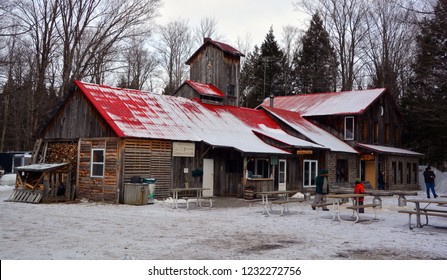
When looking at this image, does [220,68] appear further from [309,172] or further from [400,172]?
[400,172]

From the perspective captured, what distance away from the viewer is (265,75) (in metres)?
52.7

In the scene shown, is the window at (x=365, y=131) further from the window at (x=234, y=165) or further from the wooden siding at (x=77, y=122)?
the wooden siding at (x=77, y=122)

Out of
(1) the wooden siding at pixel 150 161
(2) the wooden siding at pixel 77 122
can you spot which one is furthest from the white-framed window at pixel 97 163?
(1) the wooden siding at pixel 150 161

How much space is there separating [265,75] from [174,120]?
31373 mm

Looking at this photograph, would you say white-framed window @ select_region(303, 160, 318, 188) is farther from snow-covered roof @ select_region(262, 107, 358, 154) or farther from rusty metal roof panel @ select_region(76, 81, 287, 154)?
rusty metal roof panel @ select_region(76, 81, 287, 154)

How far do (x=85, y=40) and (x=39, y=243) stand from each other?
89.1 feet

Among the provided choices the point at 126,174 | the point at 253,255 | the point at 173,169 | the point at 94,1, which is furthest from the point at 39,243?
the point at 94,1

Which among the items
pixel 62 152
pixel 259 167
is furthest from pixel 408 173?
pixel 62 152

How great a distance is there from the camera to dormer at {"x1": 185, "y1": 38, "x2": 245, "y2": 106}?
3052 cm

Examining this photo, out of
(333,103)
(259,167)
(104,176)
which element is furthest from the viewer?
(333,103)

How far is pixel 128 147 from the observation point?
19.2 metres

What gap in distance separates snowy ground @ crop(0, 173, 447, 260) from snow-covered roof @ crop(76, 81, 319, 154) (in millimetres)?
5350

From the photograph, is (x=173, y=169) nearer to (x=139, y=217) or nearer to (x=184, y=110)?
(x=184, y=110)

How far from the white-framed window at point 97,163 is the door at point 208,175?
5237mm
